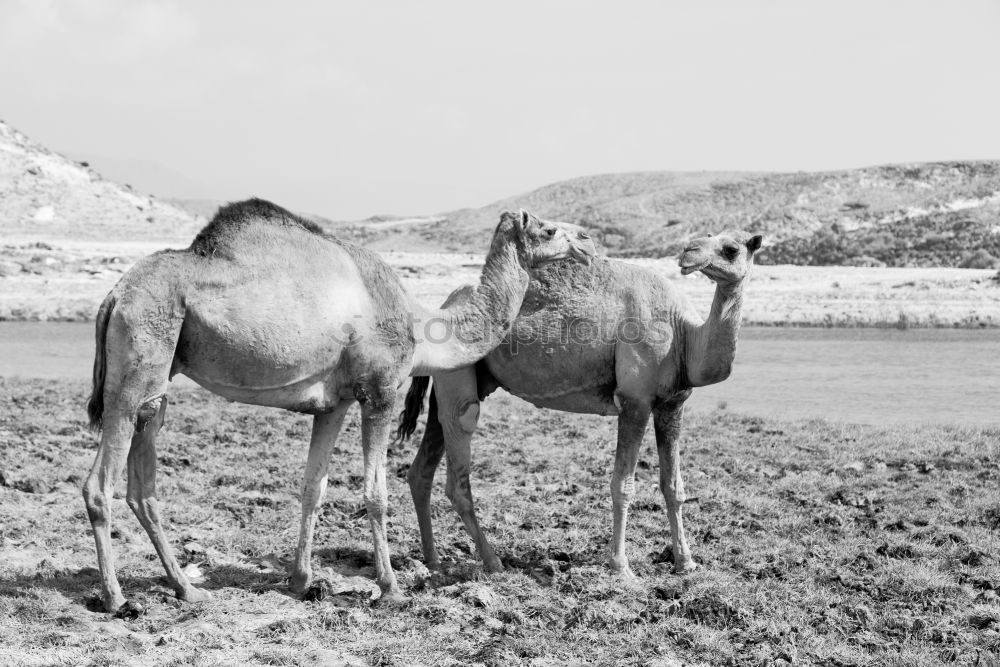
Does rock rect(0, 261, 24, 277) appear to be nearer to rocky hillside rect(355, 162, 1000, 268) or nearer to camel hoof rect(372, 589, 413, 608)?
camel hoof rect(372, 589, 413, 608)

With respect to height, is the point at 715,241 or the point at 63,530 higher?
the point at 715,241

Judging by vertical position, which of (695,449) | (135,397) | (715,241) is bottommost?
(695,449)

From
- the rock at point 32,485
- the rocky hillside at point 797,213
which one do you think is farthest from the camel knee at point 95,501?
the rocky hillside at point 797,213

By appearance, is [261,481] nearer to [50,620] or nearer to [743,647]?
[50,620]

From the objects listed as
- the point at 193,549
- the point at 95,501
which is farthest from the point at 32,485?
the point at 95,501

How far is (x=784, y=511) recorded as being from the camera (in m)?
10.1

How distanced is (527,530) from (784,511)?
2.41m

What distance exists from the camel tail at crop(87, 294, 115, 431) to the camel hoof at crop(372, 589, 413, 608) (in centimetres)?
211

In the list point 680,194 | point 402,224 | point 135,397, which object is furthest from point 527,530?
point 402,224

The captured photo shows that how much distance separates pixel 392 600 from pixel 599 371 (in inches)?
90.8

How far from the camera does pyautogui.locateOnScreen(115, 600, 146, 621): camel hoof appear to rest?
22.5ft

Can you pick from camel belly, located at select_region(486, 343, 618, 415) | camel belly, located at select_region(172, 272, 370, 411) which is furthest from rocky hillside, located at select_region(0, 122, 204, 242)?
camel belly, located at select_region(172, 272, 370, 411)

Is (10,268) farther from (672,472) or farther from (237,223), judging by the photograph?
(672,472)

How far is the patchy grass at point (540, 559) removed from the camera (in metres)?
6.61
